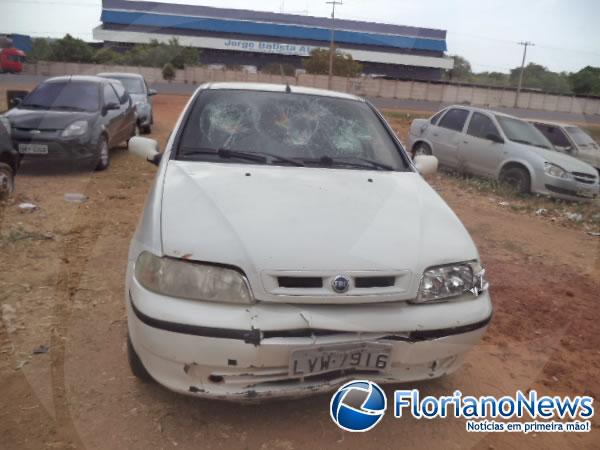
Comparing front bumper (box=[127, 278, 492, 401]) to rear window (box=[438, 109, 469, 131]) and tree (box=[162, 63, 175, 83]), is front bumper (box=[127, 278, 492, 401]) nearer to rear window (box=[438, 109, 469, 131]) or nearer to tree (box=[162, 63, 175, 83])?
rear window (box=[438, 109, 469, 131])

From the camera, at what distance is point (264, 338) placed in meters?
1.94

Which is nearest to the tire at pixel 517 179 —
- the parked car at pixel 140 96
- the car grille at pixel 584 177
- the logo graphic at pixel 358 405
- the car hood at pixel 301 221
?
the car grille at pixel 584 177

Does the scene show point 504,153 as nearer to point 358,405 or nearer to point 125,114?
point 125,114

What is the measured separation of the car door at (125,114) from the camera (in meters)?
9.09

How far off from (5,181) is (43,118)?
5.87ft

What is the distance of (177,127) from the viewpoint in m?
3.21

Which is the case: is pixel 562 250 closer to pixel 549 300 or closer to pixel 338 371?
pixel 549 300

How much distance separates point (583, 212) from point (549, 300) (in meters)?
4.48

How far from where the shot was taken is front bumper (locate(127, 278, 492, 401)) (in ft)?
6.36

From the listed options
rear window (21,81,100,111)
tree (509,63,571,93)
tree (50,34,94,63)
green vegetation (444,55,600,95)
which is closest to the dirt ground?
rear window (21,81,100,111)

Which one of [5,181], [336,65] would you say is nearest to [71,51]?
[336,65]

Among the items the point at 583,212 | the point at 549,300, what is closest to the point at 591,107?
the point at 583,212

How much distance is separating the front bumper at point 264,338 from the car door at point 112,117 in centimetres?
670

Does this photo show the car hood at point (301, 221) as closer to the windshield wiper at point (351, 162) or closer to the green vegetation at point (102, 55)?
the windshield wiper at point (351, 162)
